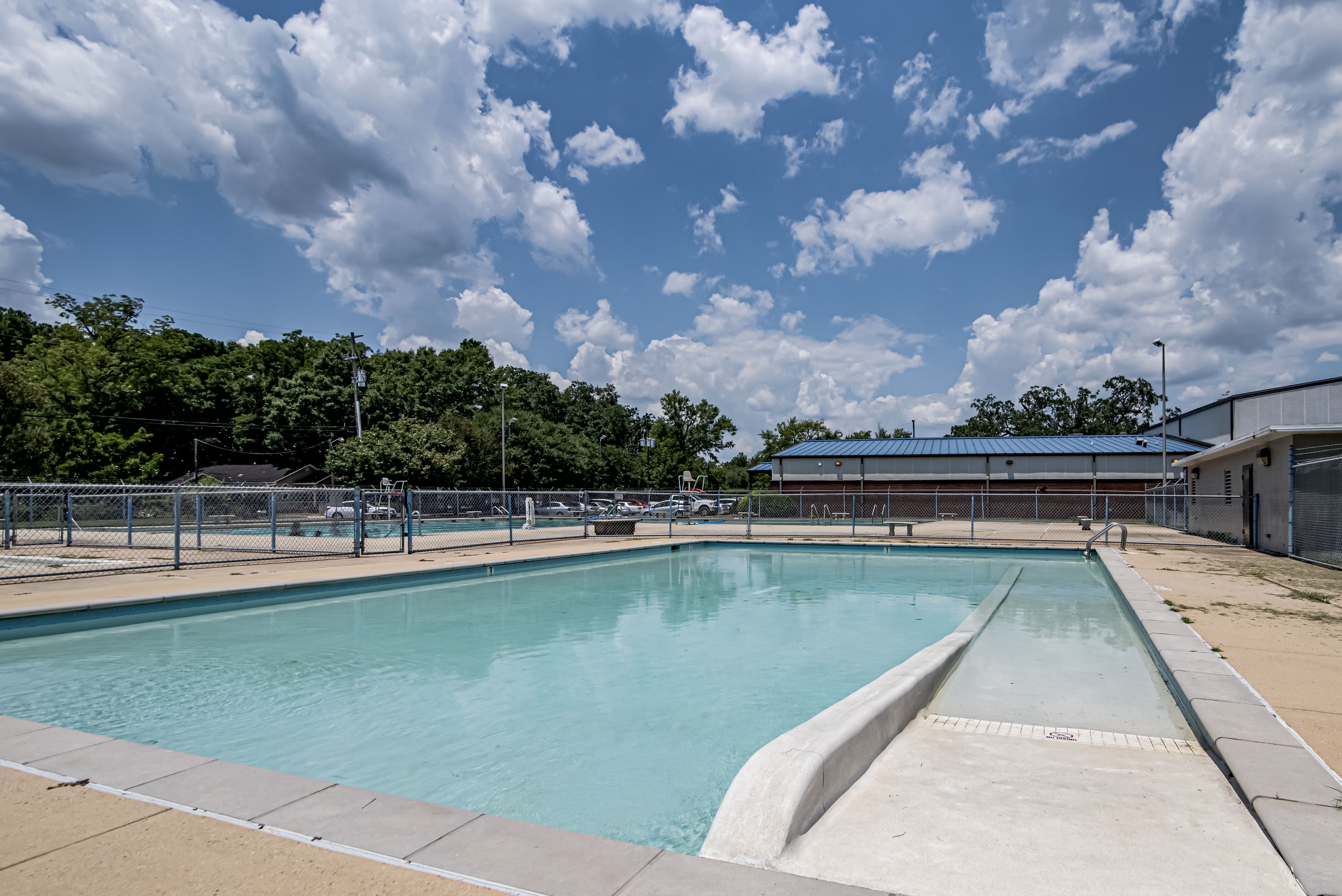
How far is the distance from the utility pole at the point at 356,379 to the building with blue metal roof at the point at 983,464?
25718mm

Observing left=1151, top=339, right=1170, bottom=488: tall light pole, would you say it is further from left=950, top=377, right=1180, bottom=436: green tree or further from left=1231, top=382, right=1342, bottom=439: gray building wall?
left=950, top=377, right=1180, bottom=436: green tree

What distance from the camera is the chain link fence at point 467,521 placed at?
55.4 ft

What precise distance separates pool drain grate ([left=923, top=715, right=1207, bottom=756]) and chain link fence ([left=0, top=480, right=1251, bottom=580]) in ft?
38.7

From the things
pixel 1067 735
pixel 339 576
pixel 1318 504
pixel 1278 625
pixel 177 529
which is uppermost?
pixel 1318 504

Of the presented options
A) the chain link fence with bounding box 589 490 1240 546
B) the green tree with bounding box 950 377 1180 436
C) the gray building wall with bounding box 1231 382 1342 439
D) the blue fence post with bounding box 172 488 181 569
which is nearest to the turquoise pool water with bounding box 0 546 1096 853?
the blue fence post with bounding box 172 488 181 569

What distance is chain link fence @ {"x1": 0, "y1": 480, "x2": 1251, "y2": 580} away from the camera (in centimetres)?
1689

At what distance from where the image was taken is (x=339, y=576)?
1329 centimetres

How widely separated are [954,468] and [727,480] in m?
35.5

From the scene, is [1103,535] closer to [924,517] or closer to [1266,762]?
[924,517]

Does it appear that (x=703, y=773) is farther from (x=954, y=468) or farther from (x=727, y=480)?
(x=727, y=480)

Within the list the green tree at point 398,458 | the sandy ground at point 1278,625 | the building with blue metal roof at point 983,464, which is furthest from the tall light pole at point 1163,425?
the green tree at point 398,458

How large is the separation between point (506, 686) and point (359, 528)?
41.0ft

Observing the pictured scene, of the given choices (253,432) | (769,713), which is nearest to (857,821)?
(769,713)

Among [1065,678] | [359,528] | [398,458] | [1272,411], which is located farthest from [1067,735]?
[1272,411]
